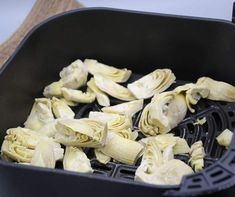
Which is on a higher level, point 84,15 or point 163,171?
point 84,15

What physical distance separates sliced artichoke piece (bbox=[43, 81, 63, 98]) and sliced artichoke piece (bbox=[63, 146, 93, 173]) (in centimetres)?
14

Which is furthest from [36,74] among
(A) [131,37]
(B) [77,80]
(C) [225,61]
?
(C) [225,61]

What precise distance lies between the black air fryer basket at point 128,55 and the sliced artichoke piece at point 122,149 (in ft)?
0.04

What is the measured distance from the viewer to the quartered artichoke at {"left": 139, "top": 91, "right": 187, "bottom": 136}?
2.47 ft

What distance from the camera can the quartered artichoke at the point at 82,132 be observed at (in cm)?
70

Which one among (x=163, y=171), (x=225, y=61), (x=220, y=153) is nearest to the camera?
(x=163, y=171)

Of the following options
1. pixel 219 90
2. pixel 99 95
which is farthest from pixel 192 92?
pixel 99 95

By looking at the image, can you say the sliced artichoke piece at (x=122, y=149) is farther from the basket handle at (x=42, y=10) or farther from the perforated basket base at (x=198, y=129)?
the basket handle at (x=42, y=10)

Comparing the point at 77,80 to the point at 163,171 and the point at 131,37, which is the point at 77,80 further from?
the point at 163,171

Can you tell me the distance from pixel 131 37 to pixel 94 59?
0.08 m

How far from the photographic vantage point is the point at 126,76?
87cm

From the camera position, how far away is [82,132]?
70cm

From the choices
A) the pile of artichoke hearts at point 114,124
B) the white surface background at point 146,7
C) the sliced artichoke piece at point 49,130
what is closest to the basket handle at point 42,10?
the white surface background at point 146,7

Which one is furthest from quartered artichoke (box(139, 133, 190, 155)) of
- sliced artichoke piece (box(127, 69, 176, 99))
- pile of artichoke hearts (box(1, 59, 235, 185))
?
sliced artichoke piece (box(127, 69, 176, 99))
